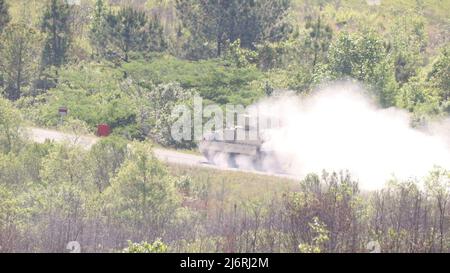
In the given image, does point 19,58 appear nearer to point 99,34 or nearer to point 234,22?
point 99,34

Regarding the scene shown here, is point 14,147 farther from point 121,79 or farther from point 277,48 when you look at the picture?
point 277,48

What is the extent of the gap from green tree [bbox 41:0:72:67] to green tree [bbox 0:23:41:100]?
3.09 ft

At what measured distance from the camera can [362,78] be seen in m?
60.8

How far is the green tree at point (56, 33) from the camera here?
2672 inches

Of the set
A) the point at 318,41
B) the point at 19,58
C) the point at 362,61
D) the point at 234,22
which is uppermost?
the point at 234,22

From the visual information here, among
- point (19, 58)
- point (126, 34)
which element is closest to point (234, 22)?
point (126, 34)

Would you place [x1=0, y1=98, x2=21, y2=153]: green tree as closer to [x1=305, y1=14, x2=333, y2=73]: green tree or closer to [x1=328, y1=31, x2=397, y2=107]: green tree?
[x1=328, y1=31, x2=397, y2=107]: green tree

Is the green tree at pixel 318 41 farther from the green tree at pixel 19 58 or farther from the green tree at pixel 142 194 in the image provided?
the green tree at pixel 142 194

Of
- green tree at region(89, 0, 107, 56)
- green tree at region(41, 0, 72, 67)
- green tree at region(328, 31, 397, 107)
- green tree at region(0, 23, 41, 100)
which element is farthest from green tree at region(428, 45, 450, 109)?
green tree at region(0, 23, 41, 100)

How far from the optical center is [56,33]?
68.9 meters

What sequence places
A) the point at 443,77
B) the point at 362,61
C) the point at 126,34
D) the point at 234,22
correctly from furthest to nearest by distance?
the point at 234,22
the point at 126,34
the point at 443,77
the point at 362,61

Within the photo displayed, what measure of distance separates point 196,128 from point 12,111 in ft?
35.5

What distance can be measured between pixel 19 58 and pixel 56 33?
4.13 meters
